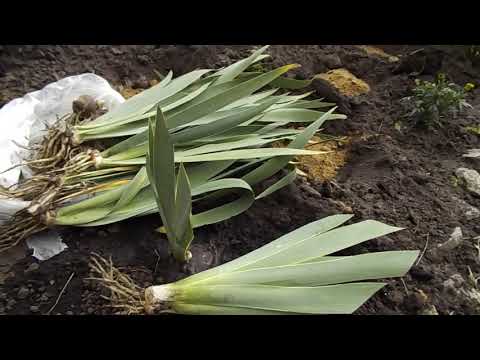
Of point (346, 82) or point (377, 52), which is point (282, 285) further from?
point (377, 52)

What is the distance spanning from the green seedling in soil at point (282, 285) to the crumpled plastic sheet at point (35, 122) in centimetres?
32

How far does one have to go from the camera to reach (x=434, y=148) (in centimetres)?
219

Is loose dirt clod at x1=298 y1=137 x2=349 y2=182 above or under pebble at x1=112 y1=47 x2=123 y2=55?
under

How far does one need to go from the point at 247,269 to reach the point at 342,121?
1.16 m

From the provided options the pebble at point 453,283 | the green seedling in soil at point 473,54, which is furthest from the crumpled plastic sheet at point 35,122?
the green seedling in soil at point 473,54

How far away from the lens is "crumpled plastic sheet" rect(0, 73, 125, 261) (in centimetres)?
166

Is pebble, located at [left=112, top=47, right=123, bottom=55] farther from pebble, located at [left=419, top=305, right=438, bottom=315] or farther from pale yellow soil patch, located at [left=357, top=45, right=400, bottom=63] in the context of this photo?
pebble, located at [left=419, top=305, right=438, bottom=315]

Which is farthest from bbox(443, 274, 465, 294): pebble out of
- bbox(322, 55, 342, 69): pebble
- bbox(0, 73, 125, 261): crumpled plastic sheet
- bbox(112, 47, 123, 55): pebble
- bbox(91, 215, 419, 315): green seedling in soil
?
bbox(112, 47, 123, 55): pebble

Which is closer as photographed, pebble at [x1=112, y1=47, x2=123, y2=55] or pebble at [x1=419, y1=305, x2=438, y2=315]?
pebble at [x1=419, y1=305, x2=438, y2=315]

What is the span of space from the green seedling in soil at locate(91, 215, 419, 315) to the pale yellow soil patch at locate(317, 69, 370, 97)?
3.90 feet

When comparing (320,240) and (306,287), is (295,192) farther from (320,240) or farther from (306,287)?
(306,287)

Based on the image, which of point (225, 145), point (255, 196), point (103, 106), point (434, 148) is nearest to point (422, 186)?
point (434, 148)

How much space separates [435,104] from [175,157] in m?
1.17

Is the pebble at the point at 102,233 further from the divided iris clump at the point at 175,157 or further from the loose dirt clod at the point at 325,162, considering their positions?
the loose dirt clod at the point at 325,162
